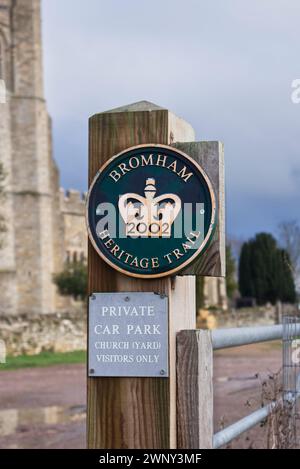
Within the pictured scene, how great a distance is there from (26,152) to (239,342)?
40842 mm

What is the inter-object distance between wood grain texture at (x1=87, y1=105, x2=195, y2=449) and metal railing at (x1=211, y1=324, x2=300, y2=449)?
0.64ft

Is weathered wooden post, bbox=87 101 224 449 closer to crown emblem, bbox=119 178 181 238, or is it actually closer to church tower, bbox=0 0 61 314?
crown emblem, bbox=119 178 181 238

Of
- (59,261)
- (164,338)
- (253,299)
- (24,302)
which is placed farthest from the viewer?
(253,299)

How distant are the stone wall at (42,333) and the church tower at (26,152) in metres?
13.1

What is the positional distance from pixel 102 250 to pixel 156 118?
0.48m

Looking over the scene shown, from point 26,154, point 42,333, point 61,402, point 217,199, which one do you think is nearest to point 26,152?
point 26,154

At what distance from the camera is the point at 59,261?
46.5 metres

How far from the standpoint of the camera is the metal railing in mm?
3346

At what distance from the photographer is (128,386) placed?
124 inches

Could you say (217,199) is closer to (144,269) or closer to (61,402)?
(144,269)

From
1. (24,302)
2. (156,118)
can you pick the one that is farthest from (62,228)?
(156,118)

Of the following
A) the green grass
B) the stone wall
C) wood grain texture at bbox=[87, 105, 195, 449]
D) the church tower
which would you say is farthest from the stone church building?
wood grain texture at bbox=[87, 105, 195, 449]

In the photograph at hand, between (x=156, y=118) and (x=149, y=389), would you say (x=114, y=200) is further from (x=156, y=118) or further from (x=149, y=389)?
(x=149, y=389)

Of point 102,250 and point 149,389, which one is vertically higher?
point 102,250
